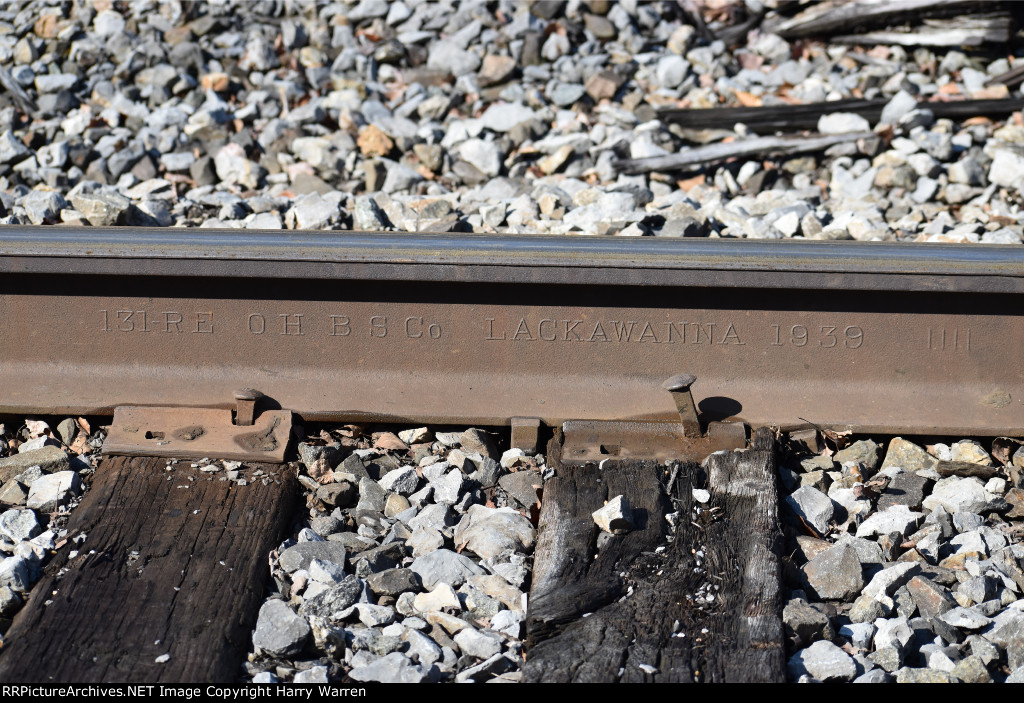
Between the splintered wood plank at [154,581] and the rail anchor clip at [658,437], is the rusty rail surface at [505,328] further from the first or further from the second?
the splintered wood plank at [154,581]

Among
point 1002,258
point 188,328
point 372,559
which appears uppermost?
point 1002,258

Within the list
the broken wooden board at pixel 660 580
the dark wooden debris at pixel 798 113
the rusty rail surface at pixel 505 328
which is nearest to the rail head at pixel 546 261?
the rusty rail surface at pixel 505 328

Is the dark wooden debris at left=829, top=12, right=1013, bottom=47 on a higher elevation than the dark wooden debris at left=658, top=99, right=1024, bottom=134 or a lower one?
higher

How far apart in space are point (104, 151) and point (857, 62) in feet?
16.3

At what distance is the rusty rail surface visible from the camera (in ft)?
11.1

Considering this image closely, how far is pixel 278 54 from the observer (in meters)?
6.83

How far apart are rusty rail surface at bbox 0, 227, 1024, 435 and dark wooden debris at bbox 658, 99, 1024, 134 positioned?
8.66ft

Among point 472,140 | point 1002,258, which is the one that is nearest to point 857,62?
point 472,140

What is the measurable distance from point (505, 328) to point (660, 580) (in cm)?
118

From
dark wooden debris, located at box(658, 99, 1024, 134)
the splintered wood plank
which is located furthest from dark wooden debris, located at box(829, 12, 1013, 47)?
the splintered wood plank

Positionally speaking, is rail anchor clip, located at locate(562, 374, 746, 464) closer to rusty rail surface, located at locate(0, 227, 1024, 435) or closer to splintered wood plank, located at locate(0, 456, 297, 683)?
rusty rail surface, located at locate(0, 227, 1024, 435)

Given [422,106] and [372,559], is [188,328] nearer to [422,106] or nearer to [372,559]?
[372,559]

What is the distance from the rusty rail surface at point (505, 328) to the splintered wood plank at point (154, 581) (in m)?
0.50

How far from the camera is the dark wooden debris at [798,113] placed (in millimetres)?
5887
